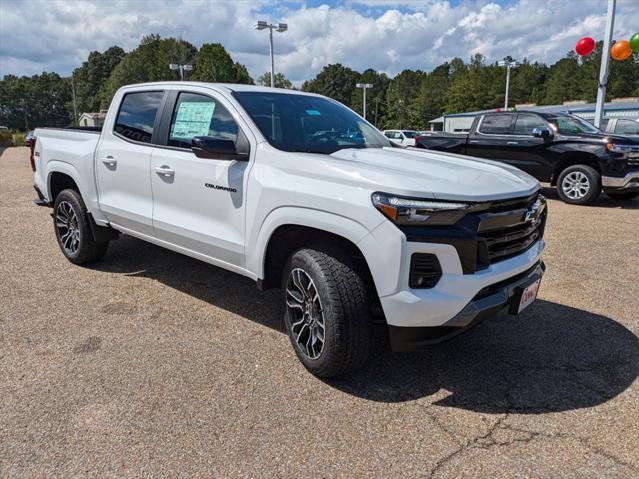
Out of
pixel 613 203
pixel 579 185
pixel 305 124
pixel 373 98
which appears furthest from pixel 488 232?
pixel 373 98

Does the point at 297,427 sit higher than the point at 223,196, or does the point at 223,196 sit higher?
the point at 223,196

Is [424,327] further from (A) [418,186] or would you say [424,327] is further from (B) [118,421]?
(B) [118,421]

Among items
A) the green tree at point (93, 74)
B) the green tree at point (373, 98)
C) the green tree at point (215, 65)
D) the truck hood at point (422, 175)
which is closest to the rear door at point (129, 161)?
the truck hood at point (422, 175)

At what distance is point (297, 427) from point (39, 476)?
4.02 feet

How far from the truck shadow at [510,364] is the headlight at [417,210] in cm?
109

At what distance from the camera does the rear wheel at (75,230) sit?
5098mm

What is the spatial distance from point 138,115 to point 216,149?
1654 mm

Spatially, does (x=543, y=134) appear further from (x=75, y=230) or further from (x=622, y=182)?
(x=75, y=230)

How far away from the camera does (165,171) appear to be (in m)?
3.97

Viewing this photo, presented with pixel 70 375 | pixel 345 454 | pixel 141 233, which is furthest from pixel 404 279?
pixel 141 233

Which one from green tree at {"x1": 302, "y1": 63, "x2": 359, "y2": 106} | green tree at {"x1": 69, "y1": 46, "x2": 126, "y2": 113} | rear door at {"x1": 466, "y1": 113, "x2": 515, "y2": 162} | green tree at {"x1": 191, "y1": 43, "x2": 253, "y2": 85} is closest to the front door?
rear door at {"x1": 466, "y1": 113, "x2": 515, "y2": 162}

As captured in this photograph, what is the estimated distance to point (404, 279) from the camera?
262cm

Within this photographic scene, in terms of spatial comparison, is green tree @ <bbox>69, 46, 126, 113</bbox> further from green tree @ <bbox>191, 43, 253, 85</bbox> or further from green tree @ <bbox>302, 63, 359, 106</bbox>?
green tree @ <bbox>191, 43, 253, 85</bbox>

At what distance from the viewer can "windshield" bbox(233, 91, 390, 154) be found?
3564 millimetres
